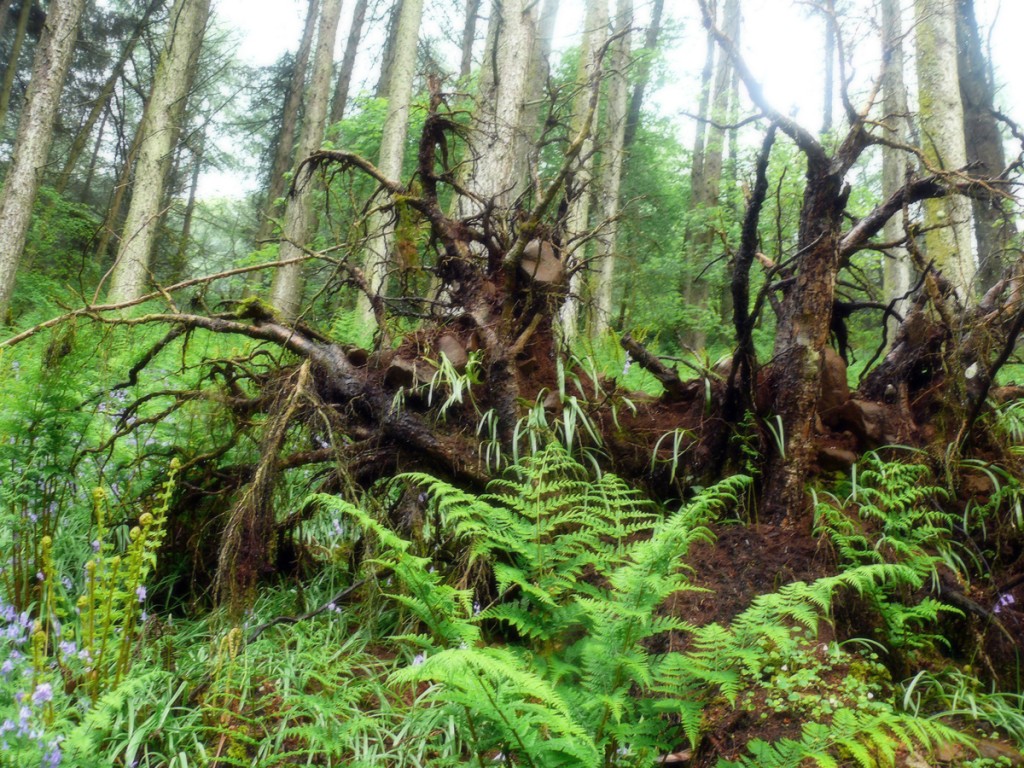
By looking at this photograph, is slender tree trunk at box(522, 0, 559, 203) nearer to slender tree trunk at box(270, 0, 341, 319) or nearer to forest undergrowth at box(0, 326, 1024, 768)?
forest undergrowth at box(0, 326, 1024, 768)

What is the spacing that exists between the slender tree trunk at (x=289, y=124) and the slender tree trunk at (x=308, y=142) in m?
1.88

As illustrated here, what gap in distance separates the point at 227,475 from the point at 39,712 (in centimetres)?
166

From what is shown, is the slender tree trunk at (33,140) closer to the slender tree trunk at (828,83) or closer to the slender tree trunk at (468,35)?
the slender tree trunk at (468,35)

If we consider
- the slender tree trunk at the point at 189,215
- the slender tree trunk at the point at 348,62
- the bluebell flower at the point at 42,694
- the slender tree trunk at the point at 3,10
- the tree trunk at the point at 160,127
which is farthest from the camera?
Answer: the slender tree trunk at the point at 348,62

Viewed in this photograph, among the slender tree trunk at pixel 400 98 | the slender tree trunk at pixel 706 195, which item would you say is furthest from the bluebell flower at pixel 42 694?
the slender tree trunk at pixel 706 195

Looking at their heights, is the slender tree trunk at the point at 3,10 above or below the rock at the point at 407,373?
above

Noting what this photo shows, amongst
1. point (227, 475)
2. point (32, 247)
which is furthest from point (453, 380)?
point (32, 247)

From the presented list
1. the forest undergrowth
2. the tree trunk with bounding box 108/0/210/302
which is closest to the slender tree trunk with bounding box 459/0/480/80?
the tree trunk with bounding box 108/0/210/302

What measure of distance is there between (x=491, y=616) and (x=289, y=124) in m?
15.6

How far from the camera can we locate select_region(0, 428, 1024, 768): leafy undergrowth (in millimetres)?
2057

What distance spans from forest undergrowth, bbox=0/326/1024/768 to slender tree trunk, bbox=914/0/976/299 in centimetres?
296

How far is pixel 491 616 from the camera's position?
7.98 feet

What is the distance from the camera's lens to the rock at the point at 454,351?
3.93 meters

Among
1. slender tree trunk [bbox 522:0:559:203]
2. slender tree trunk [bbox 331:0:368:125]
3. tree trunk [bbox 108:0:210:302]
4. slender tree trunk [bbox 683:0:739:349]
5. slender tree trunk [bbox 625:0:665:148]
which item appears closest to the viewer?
tree trunk [bbox 108:0:210:302]
